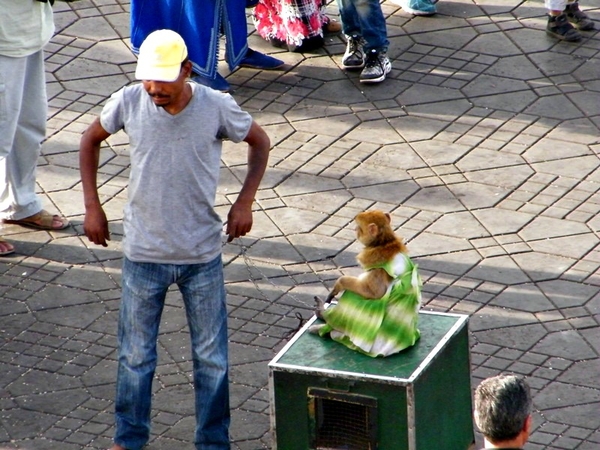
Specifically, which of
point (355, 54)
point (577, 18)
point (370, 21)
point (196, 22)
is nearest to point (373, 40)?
point (370, 21)

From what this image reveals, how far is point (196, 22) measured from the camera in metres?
9.43

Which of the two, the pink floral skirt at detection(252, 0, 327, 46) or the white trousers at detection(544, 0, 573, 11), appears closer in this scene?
the pink floral skirt at detection(252, 0, 327, 46)

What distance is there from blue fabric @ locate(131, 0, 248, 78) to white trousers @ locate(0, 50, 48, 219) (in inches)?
69.7

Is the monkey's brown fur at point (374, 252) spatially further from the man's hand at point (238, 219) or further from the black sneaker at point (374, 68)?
the black sneaker at point (374, 68)

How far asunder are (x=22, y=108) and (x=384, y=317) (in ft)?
10.2

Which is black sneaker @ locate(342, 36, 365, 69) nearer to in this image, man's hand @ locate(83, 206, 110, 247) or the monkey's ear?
the monkey's ear

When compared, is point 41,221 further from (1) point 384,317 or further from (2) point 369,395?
(2) point 369,395

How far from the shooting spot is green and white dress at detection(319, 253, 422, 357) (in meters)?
5.61

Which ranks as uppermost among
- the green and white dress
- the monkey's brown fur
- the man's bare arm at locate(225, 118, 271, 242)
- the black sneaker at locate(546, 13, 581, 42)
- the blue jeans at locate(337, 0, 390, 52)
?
the man's bare arm at locate(225, 118, 271, 242)

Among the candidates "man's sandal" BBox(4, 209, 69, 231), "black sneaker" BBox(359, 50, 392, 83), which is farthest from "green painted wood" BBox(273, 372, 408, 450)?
"black sneaker" BBox(359, 50, 392, 83)

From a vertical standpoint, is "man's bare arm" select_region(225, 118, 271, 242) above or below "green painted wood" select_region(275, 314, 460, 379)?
above

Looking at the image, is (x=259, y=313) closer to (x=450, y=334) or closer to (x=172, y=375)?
(x=172, y=375)

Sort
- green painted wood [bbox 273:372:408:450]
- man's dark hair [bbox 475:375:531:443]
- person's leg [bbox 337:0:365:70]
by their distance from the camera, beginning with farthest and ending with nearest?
person's leg [bbox 337:0:365:70], green painted wood [bbox 273:372:408:450], man's dark hair [bbox 475:375:531:443]

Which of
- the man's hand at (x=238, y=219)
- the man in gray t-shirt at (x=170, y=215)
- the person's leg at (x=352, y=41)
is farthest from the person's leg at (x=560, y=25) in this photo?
the man's hand at (x=238, y=219)
